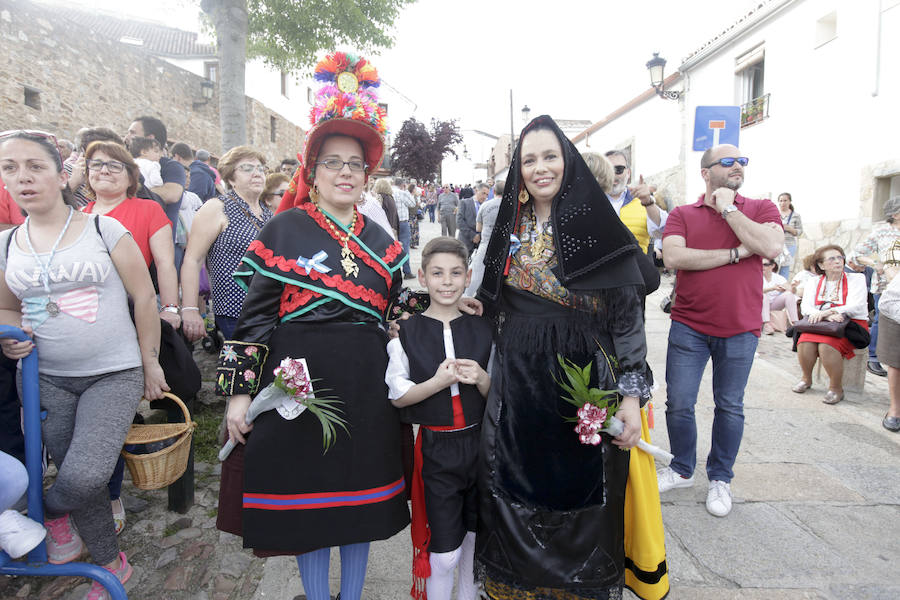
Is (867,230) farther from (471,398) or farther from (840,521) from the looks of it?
(471,398)

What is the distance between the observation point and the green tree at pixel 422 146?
2320 cm

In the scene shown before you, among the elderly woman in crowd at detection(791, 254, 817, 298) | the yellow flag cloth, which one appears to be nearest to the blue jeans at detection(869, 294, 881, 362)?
the elderly woman in crowd at detection(791, 254, 817, 298)

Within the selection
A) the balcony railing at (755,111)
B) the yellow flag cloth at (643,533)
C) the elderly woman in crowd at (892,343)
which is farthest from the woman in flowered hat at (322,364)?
the balcony railing at (755,111)

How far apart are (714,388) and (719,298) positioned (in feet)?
1.90

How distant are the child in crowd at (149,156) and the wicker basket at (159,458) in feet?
9.18

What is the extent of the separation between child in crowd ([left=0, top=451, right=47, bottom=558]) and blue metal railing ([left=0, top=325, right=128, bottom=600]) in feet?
0.63

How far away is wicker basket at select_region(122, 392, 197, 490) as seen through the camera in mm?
2406

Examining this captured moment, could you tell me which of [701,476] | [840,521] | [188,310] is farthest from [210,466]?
[840,521]

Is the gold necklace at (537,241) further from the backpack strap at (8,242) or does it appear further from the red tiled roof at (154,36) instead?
the red tiled roof at (154,36)

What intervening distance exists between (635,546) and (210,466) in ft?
9.47

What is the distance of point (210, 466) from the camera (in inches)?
144

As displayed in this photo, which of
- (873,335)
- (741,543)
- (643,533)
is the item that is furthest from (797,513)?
(873,335)

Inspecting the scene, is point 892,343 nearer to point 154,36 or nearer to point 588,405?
point 588,405

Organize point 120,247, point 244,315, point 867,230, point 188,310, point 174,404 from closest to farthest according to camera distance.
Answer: point 244,315 < point 120,247 < point 174,404 < point 188,310 < point 867,230
